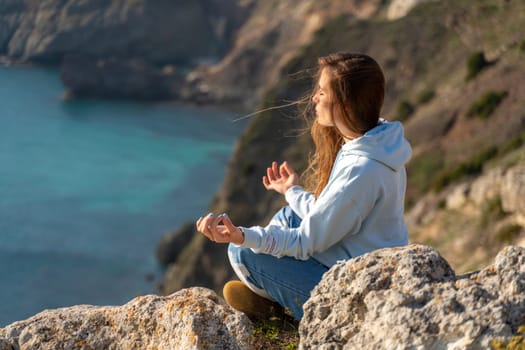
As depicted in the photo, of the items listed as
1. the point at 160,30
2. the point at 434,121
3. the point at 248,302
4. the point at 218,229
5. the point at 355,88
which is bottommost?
the point at 160,30

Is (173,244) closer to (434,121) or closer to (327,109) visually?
(434,121)

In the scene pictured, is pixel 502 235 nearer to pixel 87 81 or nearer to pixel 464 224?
pixel 464 224

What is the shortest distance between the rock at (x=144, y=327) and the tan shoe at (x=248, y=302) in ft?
0.85

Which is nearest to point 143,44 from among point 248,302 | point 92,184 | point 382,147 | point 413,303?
point 92,184

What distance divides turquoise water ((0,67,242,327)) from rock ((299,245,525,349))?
27.5m

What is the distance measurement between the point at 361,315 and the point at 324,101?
179 centimetres

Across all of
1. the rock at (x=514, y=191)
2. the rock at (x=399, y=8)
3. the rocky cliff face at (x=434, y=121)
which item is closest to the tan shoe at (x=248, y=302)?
the rocky cliff face at (x=434, y=121)

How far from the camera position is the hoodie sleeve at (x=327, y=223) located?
546 cm

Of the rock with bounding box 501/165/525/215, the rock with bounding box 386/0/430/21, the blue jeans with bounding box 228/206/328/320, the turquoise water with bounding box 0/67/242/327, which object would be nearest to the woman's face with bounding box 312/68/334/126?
the blue jeans with bounding box 228/206/328/320

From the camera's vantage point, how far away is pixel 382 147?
5570 mm

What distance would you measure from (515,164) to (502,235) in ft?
14.9

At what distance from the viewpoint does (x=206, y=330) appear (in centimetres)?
550

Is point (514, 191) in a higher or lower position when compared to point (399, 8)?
higher

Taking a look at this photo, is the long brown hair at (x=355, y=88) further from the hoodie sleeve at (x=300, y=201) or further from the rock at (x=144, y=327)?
the rock at (x=144, y=327)
